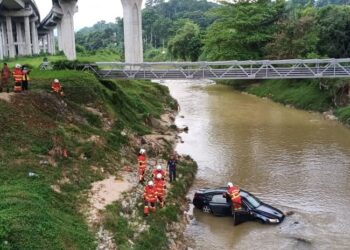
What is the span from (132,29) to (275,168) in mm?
20909

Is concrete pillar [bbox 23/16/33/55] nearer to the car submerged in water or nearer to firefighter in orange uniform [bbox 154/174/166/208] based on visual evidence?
the car submerged in water

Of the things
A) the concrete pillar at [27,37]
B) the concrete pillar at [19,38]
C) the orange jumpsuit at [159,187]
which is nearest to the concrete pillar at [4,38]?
the concrete pillar at [19,38]

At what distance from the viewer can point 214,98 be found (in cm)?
5800

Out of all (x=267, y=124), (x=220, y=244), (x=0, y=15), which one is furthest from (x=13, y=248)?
(x=0, y=15)

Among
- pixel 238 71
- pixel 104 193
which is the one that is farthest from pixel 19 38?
pixel 104 193

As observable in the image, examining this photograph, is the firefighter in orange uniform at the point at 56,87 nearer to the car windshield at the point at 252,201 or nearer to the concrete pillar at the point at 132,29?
the car windshield at the point at 252,201

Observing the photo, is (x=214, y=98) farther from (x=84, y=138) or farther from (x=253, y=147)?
(x=84, y=138)

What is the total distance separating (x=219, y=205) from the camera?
21172 mm

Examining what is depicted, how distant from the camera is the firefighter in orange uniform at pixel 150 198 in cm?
1894

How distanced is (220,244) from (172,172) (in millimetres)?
5900

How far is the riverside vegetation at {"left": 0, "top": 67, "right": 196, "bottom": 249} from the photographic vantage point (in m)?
15.1

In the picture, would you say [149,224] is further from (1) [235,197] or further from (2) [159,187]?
(1) [235,197]

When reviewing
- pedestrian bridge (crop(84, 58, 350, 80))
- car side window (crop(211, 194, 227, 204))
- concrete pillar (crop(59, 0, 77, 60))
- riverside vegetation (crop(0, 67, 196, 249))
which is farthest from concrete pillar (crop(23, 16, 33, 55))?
car side window (crop(211, 194, 227, 204))

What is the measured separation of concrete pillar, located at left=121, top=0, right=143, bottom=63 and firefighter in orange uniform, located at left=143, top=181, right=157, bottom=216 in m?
26.1
